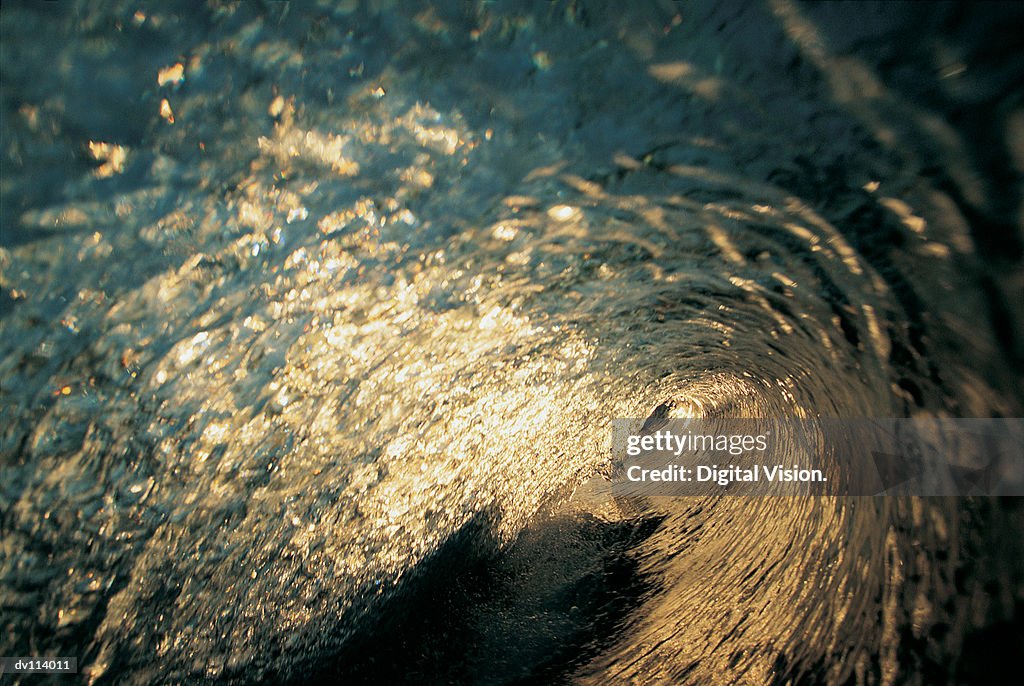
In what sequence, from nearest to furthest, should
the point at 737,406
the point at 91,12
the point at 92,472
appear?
the point at 91,12
the point at 92,472
the point at 737,406

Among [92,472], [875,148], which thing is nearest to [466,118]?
[875,148]

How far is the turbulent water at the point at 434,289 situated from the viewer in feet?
4.73

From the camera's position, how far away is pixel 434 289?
2365 mm

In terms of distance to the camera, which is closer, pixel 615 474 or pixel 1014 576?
pixel 1014 576

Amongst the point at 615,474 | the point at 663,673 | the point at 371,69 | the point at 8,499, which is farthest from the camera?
the point at 615,474

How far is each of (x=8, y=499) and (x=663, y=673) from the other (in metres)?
2.62

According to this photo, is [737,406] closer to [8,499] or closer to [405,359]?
[405,359]

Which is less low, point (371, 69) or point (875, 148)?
point (371, 69)

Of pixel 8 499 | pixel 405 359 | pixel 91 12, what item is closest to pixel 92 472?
pixel 8 499

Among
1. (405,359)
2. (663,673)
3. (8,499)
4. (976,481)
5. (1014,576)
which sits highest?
(405,359)

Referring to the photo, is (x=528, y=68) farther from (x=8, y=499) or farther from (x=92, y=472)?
(x=8, y=499)

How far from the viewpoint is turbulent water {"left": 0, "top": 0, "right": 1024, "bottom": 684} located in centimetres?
144

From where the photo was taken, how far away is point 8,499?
1.82 m

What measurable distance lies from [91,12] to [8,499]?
5.16ft
